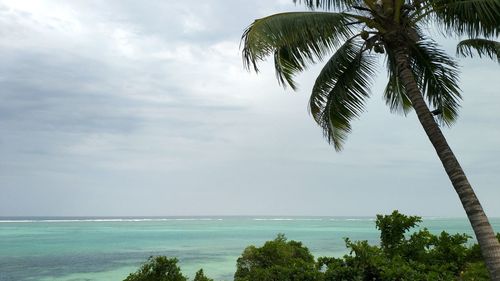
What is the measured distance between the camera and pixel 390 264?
26.2 ft

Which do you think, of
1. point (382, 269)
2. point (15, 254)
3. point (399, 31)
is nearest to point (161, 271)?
point (382, 269)

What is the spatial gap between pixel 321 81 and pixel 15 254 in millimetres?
50579

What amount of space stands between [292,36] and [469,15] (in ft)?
9.25

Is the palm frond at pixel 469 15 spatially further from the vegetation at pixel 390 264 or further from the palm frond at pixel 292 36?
the vegetation at pixel 390 264

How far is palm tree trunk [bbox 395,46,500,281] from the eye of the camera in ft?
19.9

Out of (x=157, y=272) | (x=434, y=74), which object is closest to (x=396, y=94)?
(x=434, y=74)

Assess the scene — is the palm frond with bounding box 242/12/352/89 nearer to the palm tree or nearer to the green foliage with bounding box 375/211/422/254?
the palm tree

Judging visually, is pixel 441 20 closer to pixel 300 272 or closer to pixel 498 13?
pixel 498 13

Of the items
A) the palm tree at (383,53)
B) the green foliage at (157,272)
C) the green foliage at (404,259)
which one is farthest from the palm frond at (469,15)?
the green foliage at (157,272)

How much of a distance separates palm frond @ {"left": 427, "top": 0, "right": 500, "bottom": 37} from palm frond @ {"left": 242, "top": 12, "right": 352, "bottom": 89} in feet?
5.18

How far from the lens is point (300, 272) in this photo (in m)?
8.45

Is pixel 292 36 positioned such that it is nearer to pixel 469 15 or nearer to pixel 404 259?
pixel 469 15

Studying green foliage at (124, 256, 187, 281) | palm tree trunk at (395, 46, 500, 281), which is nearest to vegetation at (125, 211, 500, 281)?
green foliage at (124, 256, 187, 281)

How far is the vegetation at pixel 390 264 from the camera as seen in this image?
7.95 metres
